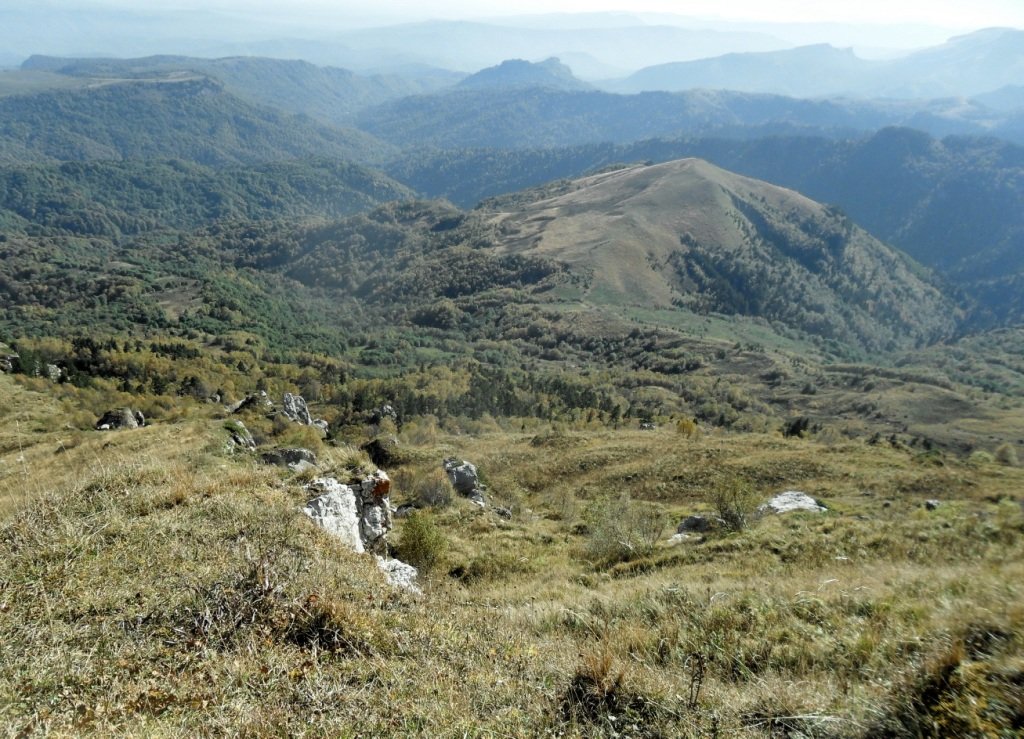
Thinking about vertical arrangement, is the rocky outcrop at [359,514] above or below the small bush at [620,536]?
above

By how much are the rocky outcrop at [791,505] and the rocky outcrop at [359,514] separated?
54.1 feet

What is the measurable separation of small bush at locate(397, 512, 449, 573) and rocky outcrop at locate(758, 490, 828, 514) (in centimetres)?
1449

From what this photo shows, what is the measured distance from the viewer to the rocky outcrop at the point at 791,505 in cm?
2414

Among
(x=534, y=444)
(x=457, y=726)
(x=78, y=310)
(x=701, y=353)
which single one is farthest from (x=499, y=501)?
(x=78, y=310)

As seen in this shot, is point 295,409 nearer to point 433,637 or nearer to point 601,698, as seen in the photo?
point 433,637

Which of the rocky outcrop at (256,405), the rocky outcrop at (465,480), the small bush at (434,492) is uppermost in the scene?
the small bush at (434,492)

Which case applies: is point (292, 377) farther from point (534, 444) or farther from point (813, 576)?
point (813, 576)

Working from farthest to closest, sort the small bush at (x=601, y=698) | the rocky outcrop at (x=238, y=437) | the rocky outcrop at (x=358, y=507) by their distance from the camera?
the rocky outcrop at (x=238, y=437)
the rocky outcrop at (x=358, y=507)
the small bush at (x=601, y=698)

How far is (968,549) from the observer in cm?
886

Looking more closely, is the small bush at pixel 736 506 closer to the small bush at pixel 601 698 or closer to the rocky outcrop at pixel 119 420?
the small bush at pixel 601 698

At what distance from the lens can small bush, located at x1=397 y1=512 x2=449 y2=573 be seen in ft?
54.3

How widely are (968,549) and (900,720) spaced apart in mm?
6185

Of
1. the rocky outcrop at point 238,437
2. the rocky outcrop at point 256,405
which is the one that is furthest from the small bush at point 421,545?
the rocky outcrop at point 256,405

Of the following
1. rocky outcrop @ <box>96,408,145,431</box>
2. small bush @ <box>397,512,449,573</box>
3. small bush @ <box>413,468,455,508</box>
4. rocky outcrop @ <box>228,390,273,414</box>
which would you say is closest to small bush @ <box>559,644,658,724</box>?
small bush @ <box>397,512,449,573</box>
